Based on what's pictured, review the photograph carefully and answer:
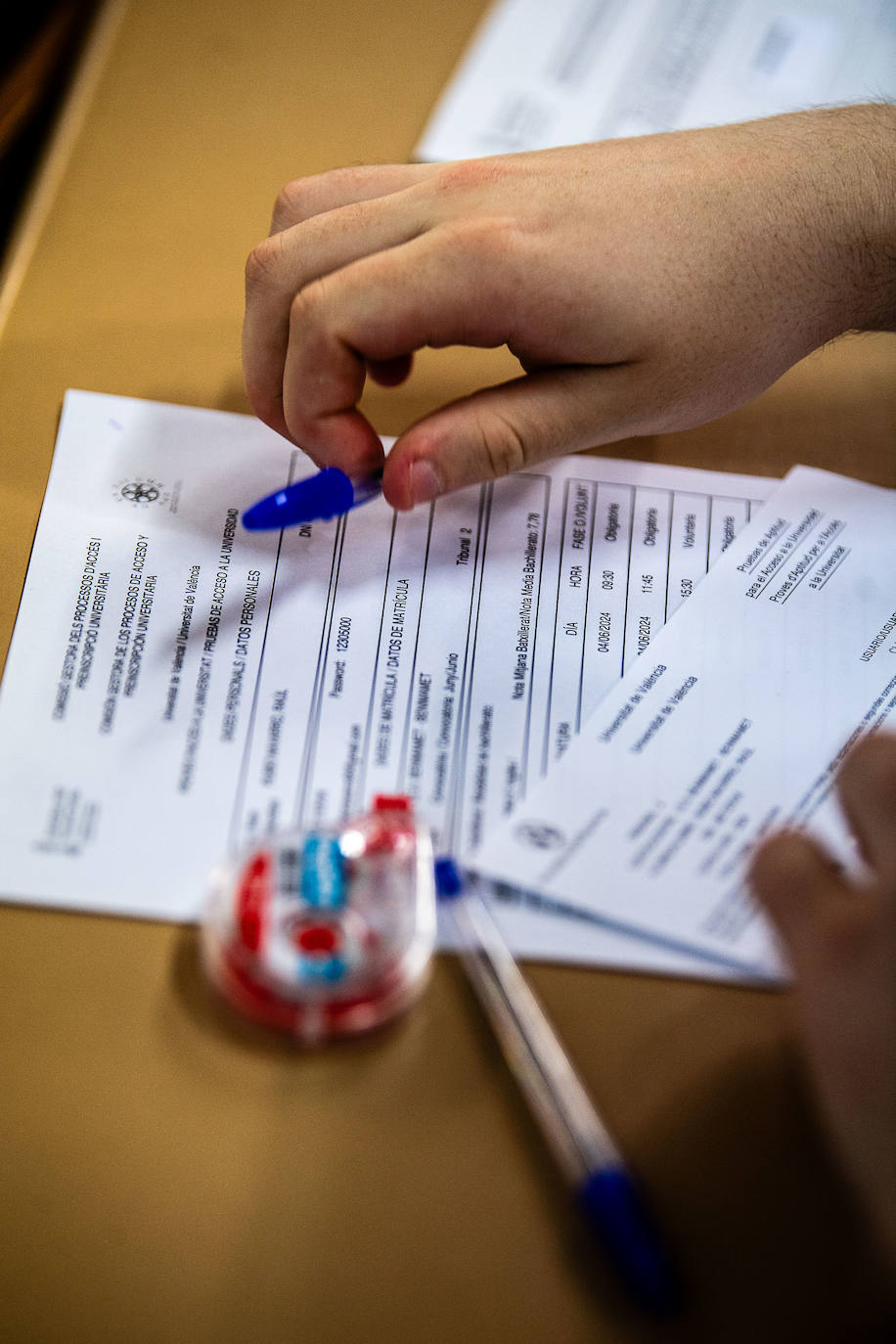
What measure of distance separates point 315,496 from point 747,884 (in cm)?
33

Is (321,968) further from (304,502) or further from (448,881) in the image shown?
(304,502)

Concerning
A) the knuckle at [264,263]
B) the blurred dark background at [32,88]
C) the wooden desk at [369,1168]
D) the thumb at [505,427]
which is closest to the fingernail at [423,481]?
the thumb at [505,427]

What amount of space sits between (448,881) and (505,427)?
Result: 0.86 ft

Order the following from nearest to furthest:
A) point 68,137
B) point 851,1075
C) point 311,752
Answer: point 851,1075, point 311,752, point 68,137

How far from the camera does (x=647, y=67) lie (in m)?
0.87

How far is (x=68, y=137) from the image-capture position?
810mm

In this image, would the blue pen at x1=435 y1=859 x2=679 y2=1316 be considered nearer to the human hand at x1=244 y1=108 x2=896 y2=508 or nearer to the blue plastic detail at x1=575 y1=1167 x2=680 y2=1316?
the blue plastic detail at x1=575 y1=1167 x2=680 y2=1316

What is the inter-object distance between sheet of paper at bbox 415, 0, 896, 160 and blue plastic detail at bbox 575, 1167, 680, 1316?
2.39 feet

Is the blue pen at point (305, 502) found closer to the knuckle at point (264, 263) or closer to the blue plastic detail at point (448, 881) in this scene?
the knuckle at point (264, 263)

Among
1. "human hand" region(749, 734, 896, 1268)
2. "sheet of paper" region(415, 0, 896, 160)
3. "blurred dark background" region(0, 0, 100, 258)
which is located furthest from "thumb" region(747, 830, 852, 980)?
"blurred dark background" region(0, 0, 100, 258)

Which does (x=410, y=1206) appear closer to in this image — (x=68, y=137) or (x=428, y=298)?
(x=428, y=298)

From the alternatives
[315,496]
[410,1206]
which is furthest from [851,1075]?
[315,496]

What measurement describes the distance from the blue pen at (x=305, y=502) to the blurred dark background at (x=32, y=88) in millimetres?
415

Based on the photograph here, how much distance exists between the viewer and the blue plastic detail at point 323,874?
488 mm
